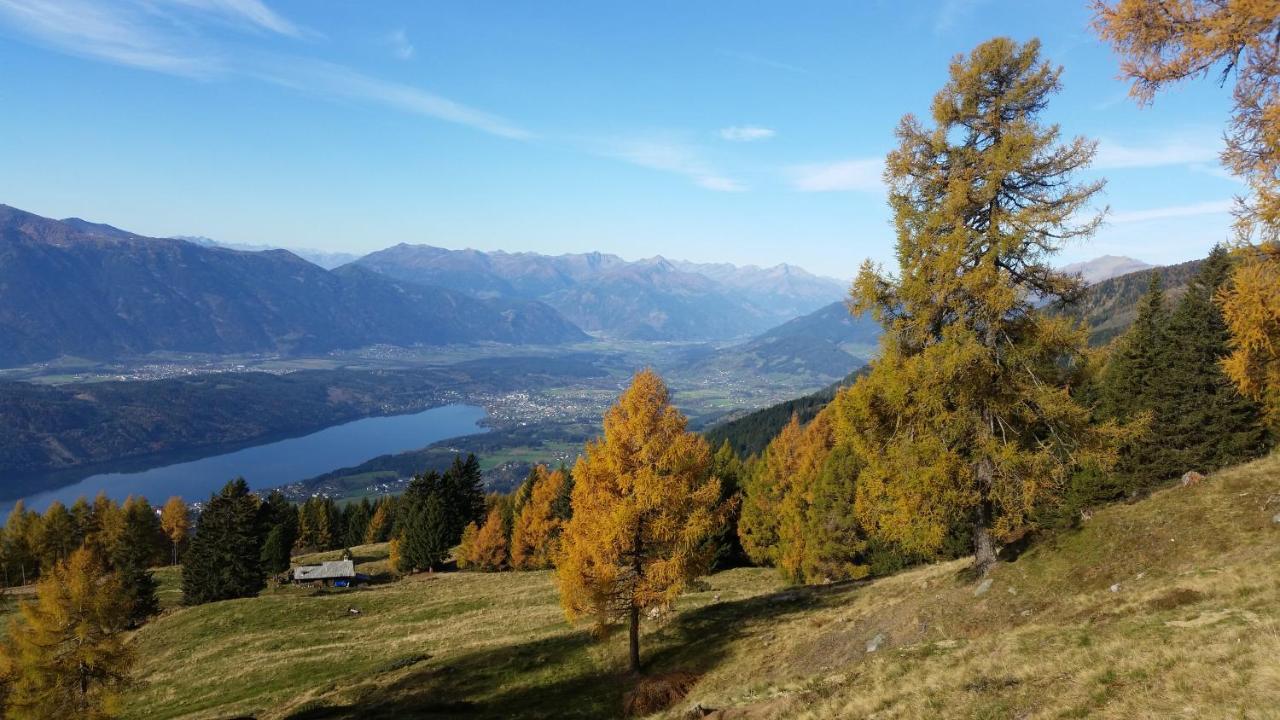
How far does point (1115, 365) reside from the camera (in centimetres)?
4594

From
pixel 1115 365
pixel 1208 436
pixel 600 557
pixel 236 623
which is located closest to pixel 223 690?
pixel 236 623

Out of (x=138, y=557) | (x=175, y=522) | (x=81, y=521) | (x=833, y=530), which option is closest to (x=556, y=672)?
(x=833, y=530)

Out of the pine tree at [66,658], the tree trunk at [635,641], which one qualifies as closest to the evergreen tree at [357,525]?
the pine tree at [66,658]

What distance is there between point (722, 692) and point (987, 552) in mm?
10058

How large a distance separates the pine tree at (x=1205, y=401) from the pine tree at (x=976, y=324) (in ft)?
83.2

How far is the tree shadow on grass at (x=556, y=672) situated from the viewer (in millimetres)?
23422

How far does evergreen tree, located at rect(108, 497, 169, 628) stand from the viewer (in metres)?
63.8

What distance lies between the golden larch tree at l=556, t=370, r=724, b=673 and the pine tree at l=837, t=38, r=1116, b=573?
6.18 metres

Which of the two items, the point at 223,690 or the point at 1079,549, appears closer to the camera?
the point at 1079,549

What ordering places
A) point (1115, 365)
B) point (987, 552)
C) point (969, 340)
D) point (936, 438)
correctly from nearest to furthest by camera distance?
point (969, 340) < point (936, 438) < point (987, 552) < point (1115, 365)

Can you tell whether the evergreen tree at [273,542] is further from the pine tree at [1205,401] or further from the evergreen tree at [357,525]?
the pine tree at [1205,401]

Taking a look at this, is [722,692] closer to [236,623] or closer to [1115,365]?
[1115,365]

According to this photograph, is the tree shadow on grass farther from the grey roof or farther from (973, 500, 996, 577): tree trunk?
the grey roof

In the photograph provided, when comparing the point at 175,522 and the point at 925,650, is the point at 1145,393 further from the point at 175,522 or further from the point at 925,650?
the point at 175,522
